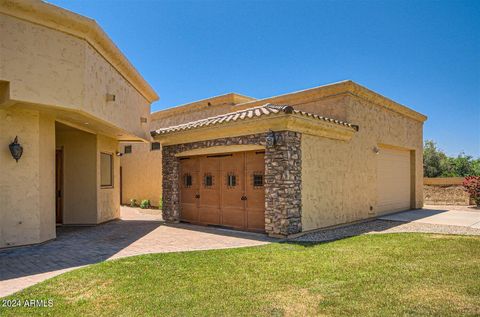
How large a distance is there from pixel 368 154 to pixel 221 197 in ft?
22.4

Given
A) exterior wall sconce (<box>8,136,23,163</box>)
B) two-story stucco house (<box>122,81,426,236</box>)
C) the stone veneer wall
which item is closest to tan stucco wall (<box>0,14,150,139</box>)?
exterior wall sconce (<box>8,136,23,163</box>)

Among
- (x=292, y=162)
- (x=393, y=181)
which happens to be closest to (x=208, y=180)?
(x=292, y=162)

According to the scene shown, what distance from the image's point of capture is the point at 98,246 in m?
9.12

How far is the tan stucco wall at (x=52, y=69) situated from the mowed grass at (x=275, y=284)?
14.6 ft

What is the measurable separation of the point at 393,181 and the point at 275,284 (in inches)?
517

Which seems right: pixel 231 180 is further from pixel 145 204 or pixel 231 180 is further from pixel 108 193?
pixel 145 204

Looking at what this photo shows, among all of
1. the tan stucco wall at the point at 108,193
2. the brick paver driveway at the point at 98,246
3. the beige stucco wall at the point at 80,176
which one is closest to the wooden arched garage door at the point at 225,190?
the brick paver driveway at the point at 98,246

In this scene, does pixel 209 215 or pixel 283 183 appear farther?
pixel 209 215

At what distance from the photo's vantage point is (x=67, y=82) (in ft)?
28.0

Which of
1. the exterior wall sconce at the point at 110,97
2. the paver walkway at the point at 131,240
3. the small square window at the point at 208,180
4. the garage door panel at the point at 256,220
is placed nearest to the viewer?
the paver walkway at the point at 131,240

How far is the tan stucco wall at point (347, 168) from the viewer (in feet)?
35.5

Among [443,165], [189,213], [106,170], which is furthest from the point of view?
[443,165]

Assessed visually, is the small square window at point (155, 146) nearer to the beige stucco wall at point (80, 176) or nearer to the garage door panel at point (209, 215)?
the beige stucco wall at point (80, 176)

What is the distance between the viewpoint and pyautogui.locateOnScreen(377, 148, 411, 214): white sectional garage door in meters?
15.4
